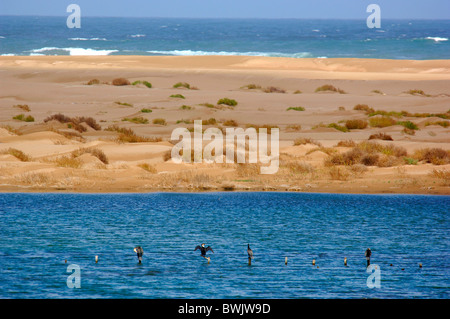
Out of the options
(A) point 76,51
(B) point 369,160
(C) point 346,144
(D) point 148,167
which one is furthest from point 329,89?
(A) point 76,51

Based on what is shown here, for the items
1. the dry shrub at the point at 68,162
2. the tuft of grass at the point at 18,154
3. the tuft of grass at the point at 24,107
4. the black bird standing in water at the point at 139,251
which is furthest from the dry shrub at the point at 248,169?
the tuft of grass at the point at 24,107

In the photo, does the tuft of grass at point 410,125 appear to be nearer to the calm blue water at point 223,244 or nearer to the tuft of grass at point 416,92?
the calm blue water at point 223,244

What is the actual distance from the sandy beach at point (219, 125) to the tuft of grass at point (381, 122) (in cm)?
27

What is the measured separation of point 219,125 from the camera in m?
45.5

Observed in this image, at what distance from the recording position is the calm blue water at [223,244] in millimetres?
14867

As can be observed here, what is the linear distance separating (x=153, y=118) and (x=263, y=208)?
26077 millimetres

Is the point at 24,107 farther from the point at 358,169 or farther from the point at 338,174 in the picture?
the point at 338,174

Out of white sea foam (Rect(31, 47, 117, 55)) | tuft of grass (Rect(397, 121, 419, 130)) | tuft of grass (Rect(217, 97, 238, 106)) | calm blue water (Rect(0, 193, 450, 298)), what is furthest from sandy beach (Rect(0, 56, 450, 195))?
white sea foam (Rect(31, 47, 117, 55))

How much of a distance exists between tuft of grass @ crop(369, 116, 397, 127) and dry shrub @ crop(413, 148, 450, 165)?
12.7m

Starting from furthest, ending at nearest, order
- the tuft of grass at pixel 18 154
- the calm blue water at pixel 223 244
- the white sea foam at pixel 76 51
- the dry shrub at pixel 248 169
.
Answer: the white sea foam at pixel 76 51
the tuft of grass at pixel 18 154
the dry shrub at pixel 248 169
the calm blue water at pixel 223 244

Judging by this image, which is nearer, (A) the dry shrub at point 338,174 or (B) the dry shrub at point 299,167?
(A) the dry shrub at point 338,174

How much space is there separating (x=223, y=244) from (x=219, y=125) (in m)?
27.4

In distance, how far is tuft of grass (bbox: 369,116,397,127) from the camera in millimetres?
46719
